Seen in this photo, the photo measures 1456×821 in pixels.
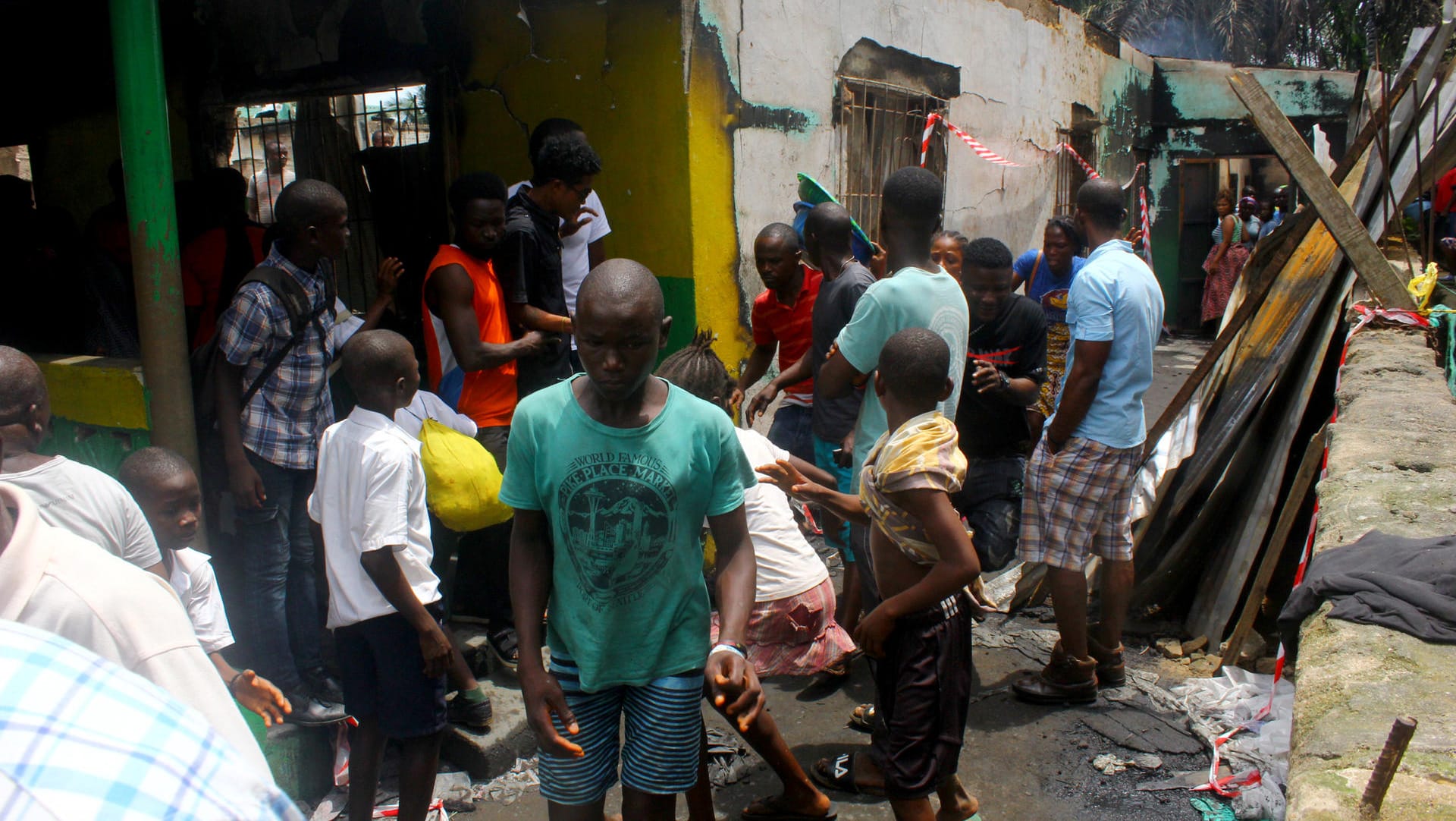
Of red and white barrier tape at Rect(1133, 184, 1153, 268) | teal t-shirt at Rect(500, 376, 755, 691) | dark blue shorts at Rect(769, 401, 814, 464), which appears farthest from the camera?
red and white barrier tape at Rect(1133, 184, 1153, 268)

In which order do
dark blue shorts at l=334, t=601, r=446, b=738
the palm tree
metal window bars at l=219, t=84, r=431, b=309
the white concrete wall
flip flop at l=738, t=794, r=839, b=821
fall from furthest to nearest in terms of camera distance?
1. the palm tree
2. metal window bars at l=219, t=84, r=431, b=309
3. the white concrete wall
4. flip flop at l=738, t=794, r=839, b=821
5. dark blue shorts at l=334, t=601, r=446, b=738

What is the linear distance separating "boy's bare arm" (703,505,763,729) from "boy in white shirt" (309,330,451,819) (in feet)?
2.93

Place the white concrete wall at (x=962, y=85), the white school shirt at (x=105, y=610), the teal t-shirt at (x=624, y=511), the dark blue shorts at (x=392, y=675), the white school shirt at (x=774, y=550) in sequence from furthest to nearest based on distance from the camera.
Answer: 1. the white concrete wall at (x=962, y=85)
2. the white school shirt at (x=774, y=550)
3. the dark blue shorts at (x=392, y=675)
4. the teal t-shirt at (x=624, y=511)
5. the white school shirt at (x=105, y=610)

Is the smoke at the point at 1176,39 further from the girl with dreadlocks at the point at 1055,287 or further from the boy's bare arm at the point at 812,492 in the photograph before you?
the boy's bare arm at the point at 812,492

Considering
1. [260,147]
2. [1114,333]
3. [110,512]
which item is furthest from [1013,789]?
[260,147]

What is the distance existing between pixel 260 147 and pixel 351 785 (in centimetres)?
465

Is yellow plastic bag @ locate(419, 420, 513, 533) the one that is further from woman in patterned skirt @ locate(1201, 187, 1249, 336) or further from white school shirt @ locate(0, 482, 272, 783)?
woman in patterned skirt @ locate(1201, 187, 1249, 336)

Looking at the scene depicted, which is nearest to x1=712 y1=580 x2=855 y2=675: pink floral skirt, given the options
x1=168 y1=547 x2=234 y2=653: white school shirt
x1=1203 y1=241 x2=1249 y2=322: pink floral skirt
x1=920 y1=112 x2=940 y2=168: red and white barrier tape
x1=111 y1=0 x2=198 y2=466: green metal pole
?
x1=168 y1=547 x2=234 y2=653: white school shirt

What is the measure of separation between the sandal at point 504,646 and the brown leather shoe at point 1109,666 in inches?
88.6

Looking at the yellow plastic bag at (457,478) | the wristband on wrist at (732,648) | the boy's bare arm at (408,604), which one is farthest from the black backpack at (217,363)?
the wristband on wrist at (732,648)

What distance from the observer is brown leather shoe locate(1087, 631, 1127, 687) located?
3984mm

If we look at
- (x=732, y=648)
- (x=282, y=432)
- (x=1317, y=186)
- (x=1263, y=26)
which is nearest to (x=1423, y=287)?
(x=1317, y=186)

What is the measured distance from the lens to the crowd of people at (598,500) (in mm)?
2145

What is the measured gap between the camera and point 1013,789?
3.30 m
